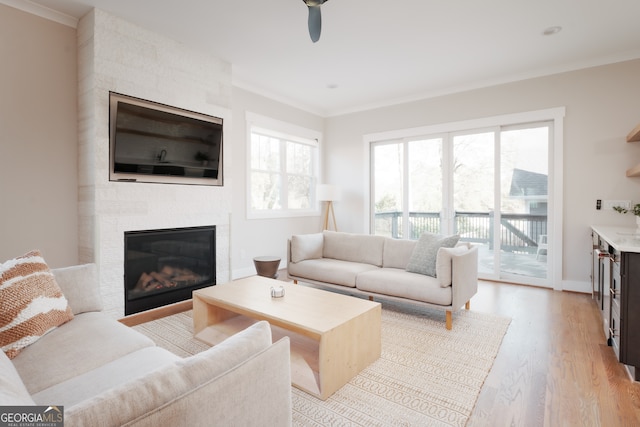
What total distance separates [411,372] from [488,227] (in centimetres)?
322

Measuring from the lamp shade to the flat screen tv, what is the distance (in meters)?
1.96

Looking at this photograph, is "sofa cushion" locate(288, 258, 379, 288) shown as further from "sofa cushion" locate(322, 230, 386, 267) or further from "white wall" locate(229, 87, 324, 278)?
"white wall" locate(229, 87, 324, 278)

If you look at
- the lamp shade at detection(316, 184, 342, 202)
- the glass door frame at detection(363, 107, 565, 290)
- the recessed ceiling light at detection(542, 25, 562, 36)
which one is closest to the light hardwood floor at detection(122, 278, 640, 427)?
the glass door frame at detection(363, 107, 565, 290)

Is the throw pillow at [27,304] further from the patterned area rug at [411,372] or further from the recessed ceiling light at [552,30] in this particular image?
the recessed ceiling light at [552,30]

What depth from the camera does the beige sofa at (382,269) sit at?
2.86m

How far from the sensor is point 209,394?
0.77m

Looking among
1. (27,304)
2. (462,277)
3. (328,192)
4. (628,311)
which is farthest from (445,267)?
(328,192)

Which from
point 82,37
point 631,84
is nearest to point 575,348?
point 631,84

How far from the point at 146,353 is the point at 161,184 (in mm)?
2340

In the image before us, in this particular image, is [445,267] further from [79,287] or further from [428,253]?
[79,287]

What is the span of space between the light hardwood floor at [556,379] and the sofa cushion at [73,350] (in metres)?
1.80

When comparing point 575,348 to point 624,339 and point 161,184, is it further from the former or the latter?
point 161,184

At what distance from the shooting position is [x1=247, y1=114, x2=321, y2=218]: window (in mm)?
4934

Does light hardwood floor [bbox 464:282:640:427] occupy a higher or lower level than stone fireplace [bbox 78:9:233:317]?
lower
